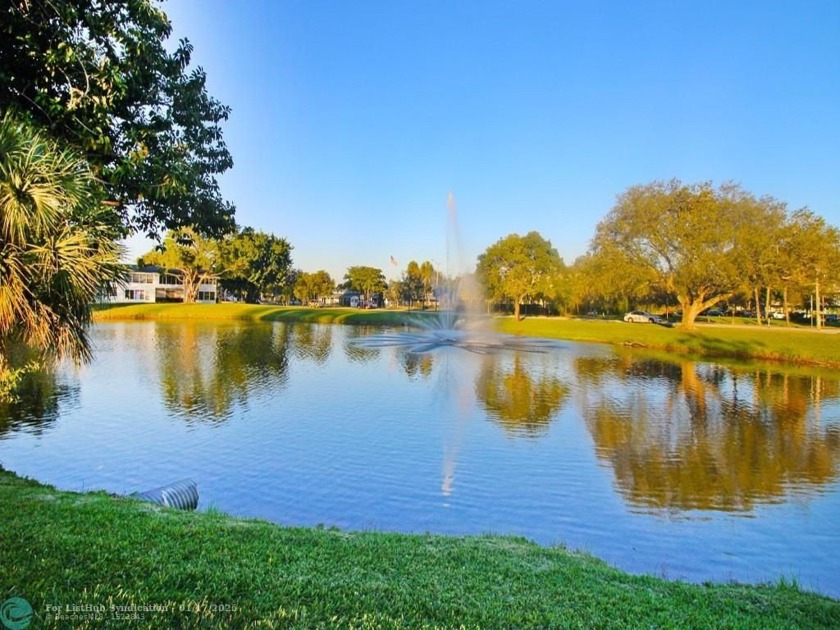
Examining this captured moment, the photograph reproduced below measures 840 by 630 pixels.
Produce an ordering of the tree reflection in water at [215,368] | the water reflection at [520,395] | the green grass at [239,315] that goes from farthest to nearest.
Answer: the green grass at [239,315] < the tree reflection in water at [215,368] < the water reflection at [520,395]

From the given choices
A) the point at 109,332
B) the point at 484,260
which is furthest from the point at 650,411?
the point at 484,260

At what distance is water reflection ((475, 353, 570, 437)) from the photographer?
49.4 ft

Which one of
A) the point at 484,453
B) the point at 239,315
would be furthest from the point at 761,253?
the point at 239,315

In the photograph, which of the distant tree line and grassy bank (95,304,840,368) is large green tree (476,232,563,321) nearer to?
grassy bank (95,304,840,368)

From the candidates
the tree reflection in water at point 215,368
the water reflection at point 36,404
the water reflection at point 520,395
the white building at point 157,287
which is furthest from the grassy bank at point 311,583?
the white building at point 157,287

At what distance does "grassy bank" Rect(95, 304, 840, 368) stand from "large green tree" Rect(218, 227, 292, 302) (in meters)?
9.57

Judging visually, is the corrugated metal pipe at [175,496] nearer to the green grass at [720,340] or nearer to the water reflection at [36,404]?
the water reflection at [36,404]

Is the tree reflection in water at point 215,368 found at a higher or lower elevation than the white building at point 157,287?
lower

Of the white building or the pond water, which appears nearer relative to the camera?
the pond water

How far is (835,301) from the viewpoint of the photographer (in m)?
70.2

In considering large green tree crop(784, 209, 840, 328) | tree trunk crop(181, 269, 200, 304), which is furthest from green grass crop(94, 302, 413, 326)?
large green tree crop(784, 209, 840, 328)

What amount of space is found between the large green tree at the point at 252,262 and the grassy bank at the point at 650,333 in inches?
377

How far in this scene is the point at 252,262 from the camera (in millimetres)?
76062

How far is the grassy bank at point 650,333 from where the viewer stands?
32.2 metres
